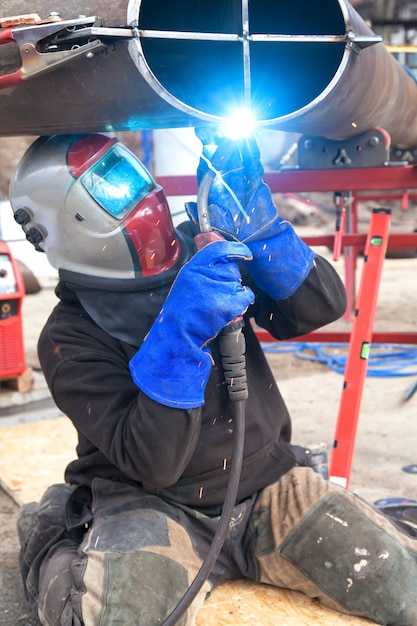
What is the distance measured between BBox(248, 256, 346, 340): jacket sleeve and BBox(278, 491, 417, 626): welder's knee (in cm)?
45

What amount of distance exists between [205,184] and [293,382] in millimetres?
2755

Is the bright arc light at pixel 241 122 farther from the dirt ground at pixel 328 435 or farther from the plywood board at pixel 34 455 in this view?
the plywood board at pixel 34 455

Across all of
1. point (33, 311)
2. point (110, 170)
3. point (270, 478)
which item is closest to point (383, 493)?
point (270, 478)

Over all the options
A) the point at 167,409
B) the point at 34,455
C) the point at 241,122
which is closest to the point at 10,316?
the point at 34,455

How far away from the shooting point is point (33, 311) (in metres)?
6.55

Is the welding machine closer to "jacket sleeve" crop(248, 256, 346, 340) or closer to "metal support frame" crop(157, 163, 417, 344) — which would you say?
"metal support frame" crop(157, 163, 417, 344)

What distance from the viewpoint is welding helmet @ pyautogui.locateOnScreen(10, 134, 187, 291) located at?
1817 mm

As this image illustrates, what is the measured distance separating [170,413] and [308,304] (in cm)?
49

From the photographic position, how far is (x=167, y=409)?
5.34 ft

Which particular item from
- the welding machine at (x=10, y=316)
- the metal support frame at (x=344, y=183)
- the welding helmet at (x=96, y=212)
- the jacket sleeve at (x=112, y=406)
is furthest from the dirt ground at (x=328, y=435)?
the welding helmet at (x=96, y=212)

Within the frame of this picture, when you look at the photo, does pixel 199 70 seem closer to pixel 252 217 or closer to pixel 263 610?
pixel 252 217

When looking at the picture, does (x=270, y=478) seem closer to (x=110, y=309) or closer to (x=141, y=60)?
(x=110, y=309)

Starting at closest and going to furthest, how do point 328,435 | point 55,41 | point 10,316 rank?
point 55,41 → point 328,435 → point 10,316

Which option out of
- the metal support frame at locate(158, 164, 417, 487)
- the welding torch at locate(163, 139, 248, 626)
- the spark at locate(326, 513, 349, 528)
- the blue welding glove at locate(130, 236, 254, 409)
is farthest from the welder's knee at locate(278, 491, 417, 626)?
the metal support frame at locate(158, 164, 417, 487)
